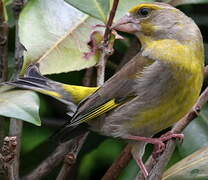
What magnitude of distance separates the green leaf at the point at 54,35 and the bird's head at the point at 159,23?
19 cm

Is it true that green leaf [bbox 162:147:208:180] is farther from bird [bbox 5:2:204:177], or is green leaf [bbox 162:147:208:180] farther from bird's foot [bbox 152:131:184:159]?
bird [bbox 5:2:204:177]

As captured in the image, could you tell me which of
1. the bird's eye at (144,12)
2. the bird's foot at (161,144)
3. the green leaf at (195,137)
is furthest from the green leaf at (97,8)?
the green leaf at (195,137)

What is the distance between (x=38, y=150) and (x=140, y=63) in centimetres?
71

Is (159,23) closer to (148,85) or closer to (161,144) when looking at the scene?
(148,85)

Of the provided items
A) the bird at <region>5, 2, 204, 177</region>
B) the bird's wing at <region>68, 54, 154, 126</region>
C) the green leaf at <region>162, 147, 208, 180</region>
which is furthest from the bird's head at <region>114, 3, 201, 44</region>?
the green leaf at <region>162, 147, 208, 180</region>

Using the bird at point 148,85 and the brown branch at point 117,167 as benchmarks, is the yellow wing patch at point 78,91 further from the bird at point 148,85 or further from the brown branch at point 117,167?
the brown branch at point 117,167

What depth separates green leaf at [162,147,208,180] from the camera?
86.6 inches

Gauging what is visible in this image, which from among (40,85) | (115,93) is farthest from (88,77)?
(40,85)

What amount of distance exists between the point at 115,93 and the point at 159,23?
43 cm

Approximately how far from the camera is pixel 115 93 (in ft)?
9.13

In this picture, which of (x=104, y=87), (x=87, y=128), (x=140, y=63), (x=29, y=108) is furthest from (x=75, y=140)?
(x=29, y=108)

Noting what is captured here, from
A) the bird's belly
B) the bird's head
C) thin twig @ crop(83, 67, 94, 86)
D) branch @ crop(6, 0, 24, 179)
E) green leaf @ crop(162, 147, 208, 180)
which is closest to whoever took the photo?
green leaf @ crop(162, 147, 208, 180)

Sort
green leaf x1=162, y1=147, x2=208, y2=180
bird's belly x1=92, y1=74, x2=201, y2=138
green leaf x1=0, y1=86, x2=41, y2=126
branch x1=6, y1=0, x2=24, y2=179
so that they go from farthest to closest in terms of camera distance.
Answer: bird's belly x1=92, y1=74, x2=201, y2=138
branch x1=6, y1=0, x2=24, y2=179
green leaf x1=162, y1=147, x2=208, y2=180
green leaf x1=0, y1=86, x2=41, y2=126

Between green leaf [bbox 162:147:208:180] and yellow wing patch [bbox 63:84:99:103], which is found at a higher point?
green leaf [bbox 162:147:208:180]
